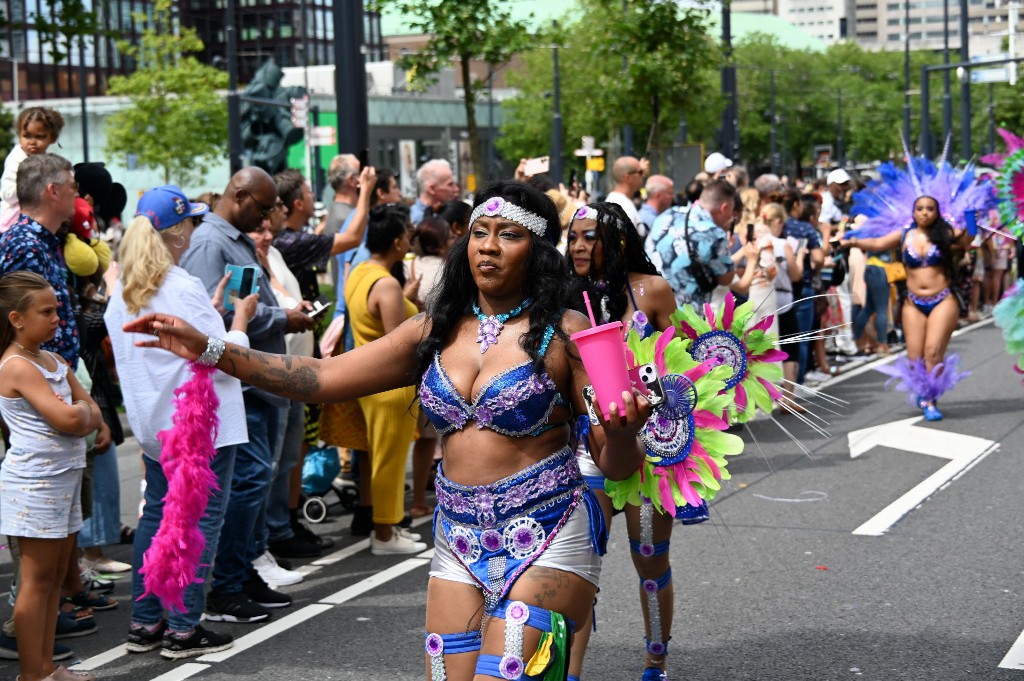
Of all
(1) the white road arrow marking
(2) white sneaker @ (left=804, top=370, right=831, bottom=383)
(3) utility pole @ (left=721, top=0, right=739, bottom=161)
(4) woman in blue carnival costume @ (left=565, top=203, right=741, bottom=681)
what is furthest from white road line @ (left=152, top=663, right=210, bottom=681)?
(3) utility pole @ (left=721, top=0, right=739, bottom=161)

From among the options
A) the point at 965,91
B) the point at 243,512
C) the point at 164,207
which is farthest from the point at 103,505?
the point at 965,91

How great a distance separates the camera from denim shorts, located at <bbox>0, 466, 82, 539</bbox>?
5660 millimetres

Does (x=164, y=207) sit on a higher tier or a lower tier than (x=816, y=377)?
higher

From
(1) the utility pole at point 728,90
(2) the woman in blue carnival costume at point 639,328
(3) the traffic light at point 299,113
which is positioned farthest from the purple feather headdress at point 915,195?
(3) the traffic light at point 299,113

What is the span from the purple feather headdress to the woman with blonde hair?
25.2 ft

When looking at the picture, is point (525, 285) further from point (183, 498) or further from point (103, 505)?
point (103, 505)

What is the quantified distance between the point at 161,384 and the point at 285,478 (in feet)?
6.56

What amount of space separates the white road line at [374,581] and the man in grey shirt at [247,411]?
0.25 meters

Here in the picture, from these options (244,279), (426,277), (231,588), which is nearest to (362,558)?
(231,588)

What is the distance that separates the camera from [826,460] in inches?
408

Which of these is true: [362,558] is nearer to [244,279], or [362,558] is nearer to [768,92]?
[244,279]

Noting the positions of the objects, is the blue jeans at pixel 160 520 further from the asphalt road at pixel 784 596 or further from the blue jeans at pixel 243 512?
the blue jeans at pixel 243 512

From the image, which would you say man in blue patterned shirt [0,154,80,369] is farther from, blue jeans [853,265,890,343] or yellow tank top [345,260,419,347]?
blue jeans [853,265,890,343]

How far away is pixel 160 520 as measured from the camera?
6.20 meters
